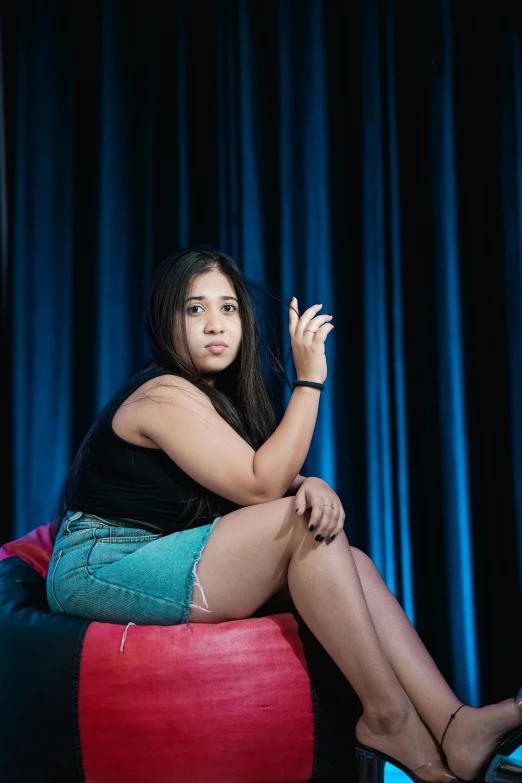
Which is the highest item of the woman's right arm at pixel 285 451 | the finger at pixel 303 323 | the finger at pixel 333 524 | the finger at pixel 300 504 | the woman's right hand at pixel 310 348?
the finger at pixel 303 323

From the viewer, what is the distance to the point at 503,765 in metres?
1.12

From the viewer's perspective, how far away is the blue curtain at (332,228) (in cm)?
202

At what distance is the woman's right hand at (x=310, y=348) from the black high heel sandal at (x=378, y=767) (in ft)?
2.01

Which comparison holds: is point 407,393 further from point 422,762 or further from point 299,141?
point 422,762

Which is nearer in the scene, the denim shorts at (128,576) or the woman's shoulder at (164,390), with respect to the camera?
the denim shorts at (128,576)

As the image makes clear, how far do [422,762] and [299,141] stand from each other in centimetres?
171

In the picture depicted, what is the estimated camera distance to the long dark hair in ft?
4.70

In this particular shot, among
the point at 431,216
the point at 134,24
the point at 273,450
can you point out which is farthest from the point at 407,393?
the point at 134,24

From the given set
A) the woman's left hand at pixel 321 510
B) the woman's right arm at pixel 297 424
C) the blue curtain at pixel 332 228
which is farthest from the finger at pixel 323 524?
the blue curtain at pixel 332 228

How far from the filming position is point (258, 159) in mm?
2268

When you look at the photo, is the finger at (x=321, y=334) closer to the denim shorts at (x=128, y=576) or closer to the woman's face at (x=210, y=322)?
the woman's face at (x=210, y=322)

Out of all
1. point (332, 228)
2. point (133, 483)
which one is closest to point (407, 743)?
point (133, 483)

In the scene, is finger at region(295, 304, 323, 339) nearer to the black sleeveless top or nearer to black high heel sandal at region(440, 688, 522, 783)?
the black sleeveless top

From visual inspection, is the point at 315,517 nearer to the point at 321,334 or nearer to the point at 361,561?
the point at 361,561
